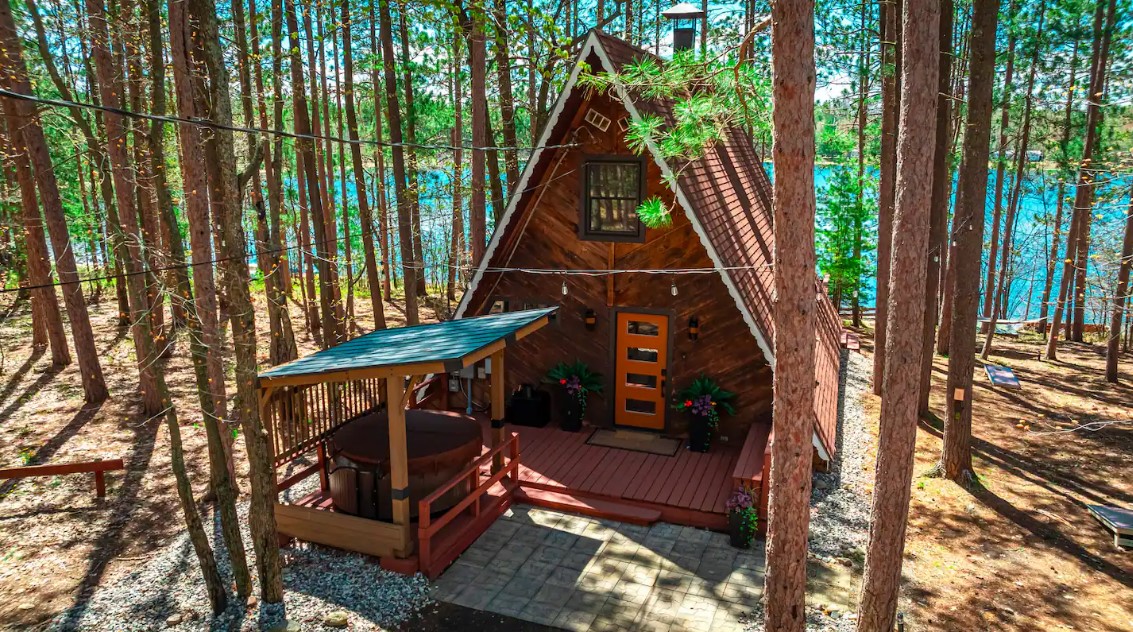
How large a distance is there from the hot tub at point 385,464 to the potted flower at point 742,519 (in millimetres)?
Answer: 3225

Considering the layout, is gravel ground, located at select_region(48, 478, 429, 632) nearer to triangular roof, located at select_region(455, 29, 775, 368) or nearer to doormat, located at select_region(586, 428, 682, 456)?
doormat, located at select_region(586, 428, 682, 456)

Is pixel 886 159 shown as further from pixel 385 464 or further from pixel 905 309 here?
pixel 385 464

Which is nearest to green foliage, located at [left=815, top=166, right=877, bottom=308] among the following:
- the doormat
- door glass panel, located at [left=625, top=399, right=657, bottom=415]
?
door glass panel, located at [left=625, top=399, right=657, bottom=415]

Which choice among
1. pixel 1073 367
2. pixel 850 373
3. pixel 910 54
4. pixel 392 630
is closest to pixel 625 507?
pixel 392 630

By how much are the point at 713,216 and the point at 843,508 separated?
4.35 metres

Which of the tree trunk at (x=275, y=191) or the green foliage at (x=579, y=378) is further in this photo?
the tree trunk at (x=275, y=191)

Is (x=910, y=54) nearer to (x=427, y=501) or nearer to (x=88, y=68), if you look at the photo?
(x=427, y=501)

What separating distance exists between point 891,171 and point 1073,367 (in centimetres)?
910

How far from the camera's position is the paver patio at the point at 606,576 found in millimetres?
7188

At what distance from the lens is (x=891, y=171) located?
1223 centimetres

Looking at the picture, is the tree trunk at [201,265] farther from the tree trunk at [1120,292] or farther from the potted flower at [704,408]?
the tree trunk at [1120,292]

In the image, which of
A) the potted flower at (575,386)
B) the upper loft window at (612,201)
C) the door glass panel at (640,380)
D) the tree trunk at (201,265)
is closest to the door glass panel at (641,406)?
the door glass panel at (640,380)

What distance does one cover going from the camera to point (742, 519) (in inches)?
331

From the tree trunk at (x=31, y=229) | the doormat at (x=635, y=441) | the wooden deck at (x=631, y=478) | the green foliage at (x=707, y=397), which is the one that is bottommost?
the wooden deck at (x=631, y=478)
